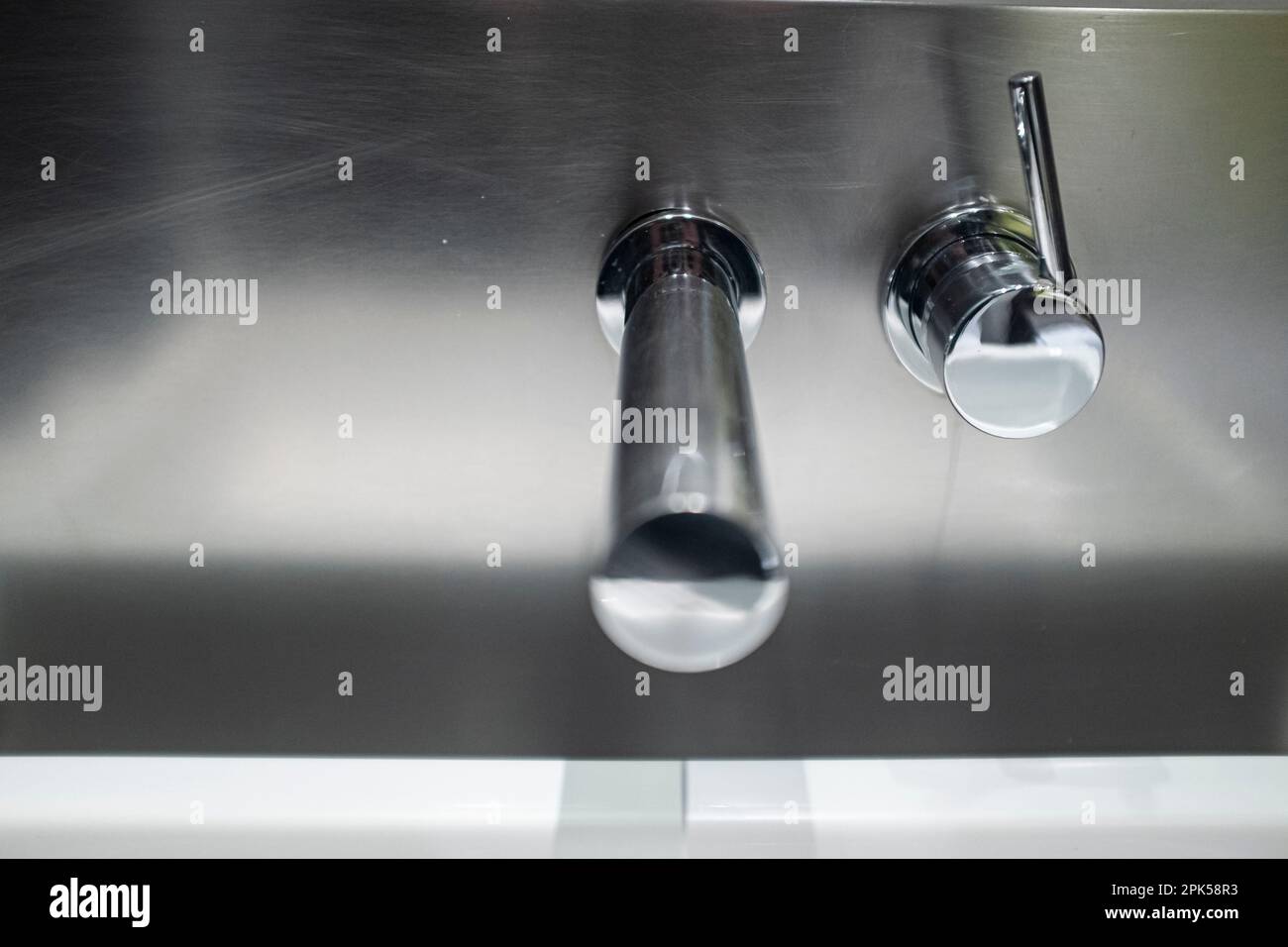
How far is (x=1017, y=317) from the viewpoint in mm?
249

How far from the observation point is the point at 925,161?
32 cm

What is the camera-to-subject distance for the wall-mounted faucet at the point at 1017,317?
0.25 m

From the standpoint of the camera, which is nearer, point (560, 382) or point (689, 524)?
point (689, 524)

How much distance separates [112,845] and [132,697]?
2.1 inches

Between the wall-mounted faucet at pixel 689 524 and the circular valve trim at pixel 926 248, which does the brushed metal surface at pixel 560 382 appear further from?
the wall-mounted faucet at pixel 689 524

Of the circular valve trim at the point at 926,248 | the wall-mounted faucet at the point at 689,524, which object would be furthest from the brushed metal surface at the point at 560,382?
the wall-mounted faucet at the point at 689,524

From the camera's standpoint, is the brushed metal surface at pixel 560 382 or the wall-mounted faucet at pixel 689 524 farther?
the brushed metal surface at pixel 560 382

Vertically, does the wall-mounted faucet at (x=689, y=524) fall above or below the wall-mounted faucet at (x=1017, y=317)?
below

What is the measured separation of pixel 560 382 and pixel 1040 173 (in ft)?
0.53

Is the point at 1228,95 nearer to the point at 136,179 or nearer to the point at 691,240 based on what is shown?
the point at 691,240

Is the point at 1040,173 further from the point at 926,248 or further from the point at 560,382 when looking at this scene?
the point at 560,382

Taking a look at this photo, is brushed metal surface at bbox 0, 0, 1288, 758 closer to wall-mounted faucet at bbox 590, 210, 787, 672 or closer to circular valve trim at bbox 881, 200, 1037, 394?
circular valve trim at bbox 881, 200, 1037, 394

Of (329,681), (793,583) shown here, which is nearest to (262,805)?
(329,681)

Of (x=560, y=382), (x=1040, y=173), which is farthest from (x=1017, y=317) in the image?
(x=560, y=382)
